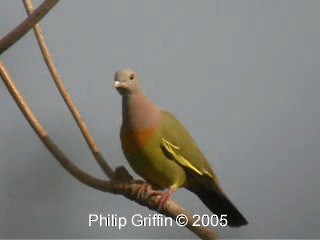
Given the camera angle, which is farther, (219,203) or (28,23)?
(219,203)

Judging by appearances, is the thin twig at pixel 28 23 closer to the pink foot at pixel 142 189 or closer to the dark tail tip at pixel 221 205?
the pink foot at pixel 142 189

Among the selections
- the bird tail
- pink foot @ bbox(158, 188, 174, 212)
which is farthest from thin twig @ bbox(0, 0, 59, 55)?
the bird tail

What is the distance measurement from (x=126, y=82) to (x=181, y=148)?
0.13 metres

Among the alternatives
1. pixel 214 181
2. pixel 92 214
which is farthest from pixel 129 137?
pixel 92 214

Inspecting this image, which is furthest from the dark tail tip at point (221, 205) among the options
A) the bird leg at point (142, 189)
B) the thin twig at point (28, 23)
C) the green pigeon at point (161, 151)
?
the thin twig at point (28, 23)

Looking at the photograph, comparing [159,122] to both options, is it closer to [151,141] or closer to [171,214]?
[151,141]

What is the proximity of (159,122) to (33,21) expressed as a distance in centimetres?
25

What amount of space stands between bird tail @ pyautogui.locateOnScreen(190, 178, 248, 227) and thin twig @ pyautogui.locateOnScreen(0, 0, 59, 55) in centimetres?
33

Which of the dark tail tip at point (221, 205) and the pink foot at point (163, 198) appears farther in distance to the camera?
the dark tail tip at point (221, 205)

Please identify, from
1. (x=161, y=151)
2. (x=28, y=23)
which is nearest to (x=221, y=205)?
(x=161, y=151)

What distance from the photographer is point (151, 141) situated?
59cm

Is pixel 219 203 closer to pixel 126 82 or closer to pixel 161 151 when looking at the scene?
pixel 161 151

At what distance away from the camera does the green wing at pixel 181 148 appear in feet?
2.00

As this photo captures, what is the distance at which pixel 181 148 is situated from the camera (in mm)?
622
